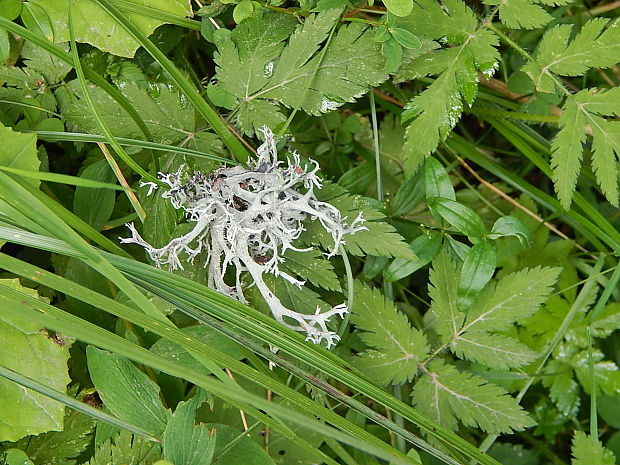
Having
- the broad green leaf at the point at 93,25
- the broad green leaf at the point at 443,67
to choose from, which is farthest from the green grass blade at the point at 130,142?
the broad green leaf at the point at 443,67

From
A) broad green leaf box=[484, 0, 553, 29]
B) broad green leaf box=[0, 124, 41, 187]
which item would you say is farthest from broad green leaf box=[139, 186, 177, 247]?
broad green leaf box=[484, 0, 553, 29]

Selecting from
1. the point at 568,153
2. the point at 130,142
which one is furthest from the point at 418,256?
the point at 130,142

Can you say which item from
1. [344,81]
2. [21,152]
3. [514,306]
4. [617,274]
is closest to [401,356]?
[514,306]

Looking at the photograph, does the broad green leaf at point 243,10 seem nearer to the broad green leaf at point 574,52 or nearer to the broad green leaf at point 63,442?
the broad green leaf at point 574,52

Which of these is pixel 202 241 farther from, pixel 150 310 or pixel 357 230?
pixel 357 230

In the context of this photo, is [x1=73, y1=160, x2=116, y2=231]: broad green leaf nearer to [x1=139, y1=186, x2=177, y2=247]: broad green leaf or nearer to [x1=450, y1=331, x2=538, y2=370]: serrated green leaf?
[x1=139, y1=186, x2=177, y2=247]: broad green leaf

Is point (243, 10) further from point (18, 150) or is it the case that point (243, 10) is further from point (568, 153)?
point (568, 153)
